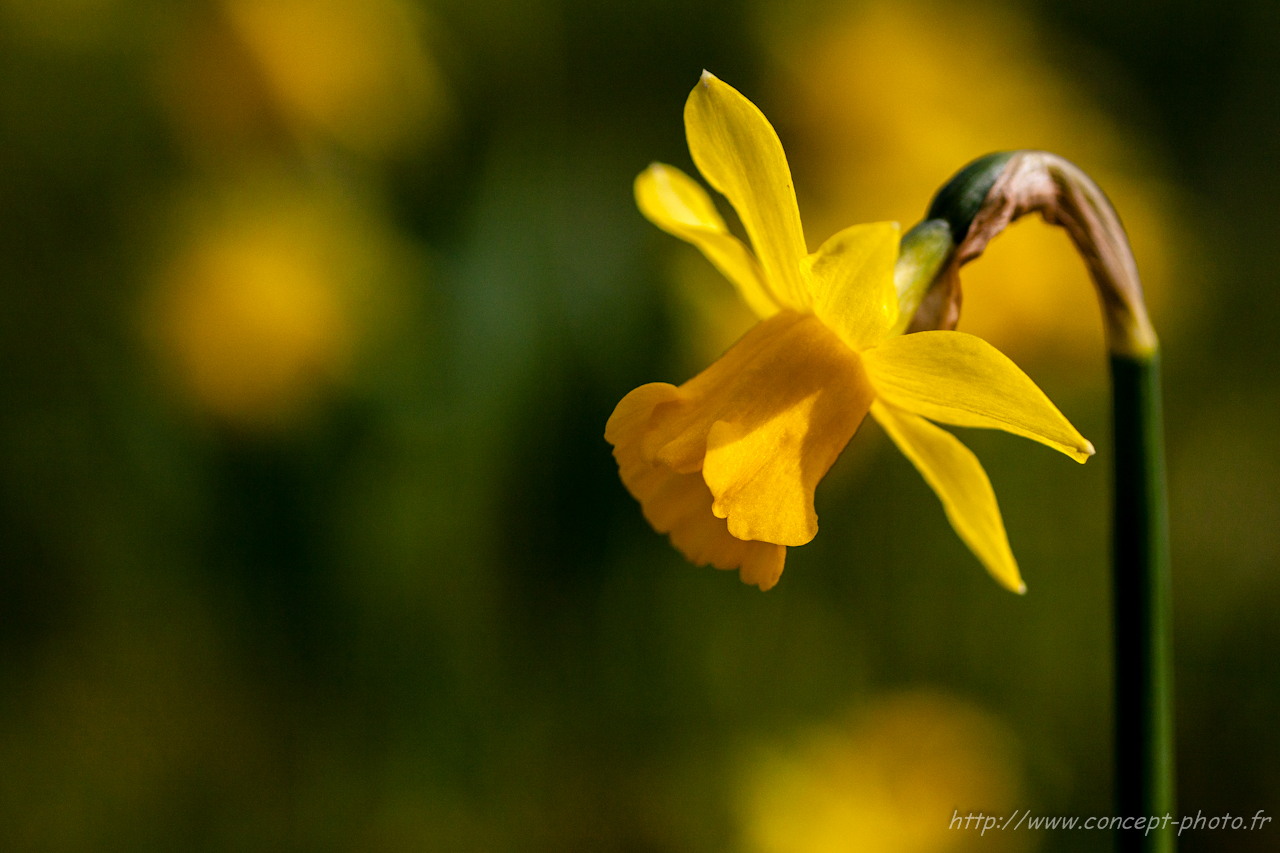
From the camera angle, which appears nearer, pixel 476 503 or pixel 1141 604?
pixel 1141 604

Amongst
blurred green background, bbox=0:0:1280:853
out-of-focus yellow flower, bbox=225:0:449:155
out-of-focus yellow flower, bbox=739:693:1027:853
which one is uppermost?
out-of-focus yellow flower, bbox=225:0:449:155

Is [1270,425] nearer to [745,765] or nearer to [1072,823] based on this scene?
[1072,823]

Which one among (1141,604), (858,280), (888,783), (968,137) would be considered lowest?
(888,783)

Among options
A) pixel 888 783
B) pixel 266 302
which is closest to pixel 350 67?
pixel 266 302

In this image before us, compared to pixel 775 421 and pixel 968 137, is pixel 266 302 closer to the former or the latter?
pixel 775 421

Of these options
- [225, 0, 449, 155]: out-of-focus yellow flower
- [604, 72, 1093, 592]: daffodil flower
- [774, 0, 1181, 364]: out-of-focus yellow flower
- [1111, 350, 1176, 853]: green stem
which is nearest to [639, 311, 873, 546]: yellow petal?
[604, 72, 1093, 592]: daffodil flower

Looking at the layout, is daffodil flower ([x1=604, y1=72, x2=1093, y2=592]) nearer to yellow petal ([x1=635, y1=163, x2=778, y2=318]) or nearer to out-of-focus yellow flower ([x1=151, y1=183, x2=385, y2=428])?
yellow petal ([x1=635, y1=163, x2=778, y2=318])

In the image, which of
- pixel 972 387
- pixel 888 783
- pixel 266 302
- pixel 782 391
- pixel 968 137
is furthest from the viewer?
pixel 968 137
